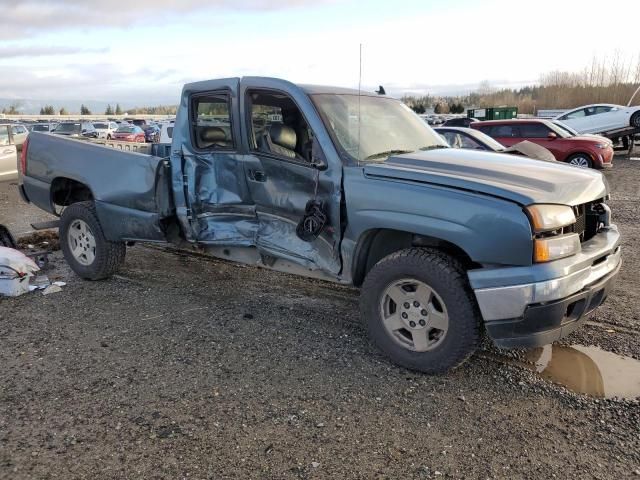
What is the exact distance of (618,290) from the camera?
545 cm

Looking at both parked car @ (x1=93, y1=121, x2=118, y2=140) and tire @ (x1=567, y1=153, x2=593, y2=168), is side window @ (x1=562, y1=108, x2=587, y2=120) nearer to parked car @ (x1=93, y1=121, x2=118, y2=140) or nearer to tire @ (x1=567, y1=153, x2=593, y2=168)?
tire @ (x1=567, y1=153, x2=593, y2=168)

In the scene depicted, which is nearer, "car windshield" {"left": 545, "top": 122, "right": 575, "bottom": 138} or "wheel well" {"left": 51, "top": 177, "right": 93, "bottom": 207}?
"wheel well" {"left": 51, "top": 177, "right": 93, "bottom": 207}

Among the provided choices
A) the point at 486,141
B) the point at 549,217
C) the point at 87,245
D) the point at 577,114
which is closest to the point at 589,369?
the point at 549,217

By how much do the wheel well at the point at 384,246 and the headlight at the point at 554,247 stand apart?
1.81 ft

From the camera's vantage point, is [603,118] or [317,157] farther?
[603,118]

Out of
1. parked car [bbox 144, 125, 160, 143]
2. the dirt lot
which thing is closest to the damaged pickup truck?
the dirt lot

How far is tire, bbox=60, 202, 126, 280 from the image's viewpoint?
5.68m

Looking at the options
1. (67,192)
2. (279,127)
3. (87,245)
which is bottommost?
(87,245)

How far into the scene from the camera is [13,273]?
17.7 ft

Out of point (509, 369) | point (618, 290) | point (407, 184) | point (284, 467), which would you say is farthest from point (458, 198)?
point (618, 290)

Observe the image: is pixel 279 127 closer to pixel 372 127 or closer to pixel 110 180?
pixel 372 127

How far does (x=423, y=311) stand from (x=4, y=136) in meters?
11.5

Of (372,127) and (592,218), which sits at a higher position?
(372,127)

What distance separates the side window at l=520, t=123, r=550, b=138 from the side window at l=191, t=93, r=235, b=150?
12.0 meters
